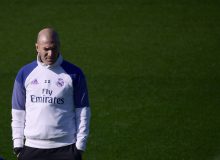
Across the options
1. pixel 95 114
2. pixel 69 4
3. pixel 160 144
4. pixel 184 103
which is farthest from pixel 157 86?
pixel 69 4

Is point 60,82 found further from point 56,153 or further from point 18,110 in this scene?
point 56,153

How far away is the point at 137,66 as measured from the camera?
13680 millimetres

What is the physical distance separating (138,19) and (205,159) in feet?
25.5

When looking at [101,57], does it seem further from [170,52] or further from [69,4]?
[69,4]

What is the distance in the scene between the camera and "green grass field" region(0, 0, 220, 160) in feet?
33.4

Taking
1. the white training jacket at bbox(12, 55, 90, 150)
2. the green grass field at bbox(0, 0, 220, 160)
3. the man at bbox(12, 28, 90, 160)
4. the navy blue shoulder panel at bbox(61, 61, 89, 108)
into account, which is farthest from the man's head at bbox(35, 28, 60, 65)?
the green grass field at bbox(0, 0, 220, 160)

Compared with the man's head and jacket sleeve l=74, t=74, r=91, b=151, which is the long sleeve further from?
jacket sleeve l=74, t=74, r=91, b=151

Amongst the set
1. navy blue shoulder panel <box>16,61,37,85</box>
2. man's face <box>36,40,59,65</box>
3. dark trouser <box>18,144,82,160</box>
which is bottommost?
dark trouser <box>18,144,82,160</box>

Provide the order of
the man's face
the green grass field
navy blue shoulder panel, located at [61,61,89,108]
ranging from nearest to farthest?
the man's face → navy blue shoulder panel, located at [61,61,89,108] → the green grass field

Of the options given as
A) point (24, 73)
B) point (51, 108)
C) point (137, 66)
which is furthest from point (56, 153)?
point (137, 66)

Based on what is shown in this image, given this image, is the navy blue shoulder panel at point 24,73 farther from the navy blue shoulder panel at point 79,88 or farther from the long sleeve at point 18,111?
the navy blue shoulder panel at point 79,88

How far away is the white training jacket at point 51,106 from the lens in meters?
6.50

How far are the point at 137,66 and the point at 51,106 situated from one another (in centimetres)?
731

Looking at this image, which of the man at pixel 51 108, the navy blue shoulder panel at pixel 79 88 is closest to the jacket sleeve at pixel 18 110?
the man at pixel 51 108
